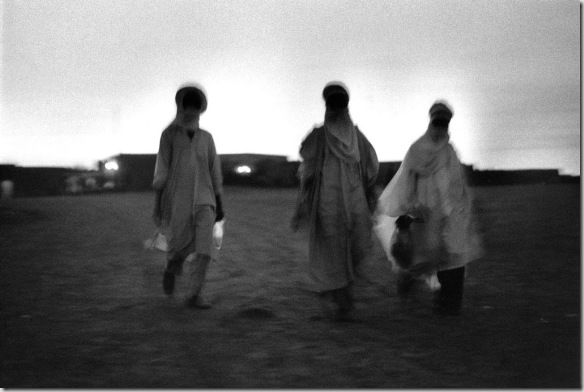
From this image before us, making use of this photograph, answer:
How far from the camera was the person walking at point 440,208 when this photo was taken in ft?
25.3

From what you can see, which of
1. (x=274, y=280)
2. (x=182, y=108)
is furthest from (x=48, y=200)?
(x=182, y=108)

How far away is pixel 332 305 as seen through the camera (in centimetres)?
785

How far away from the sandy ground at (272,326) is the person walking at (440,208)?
351mm

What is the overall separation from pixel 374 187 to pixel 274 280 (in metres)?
2.61

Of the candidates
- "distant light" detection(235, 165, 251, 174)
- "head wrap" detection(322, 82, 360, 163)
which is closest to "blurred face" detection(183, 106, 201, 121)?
"head wrap" detection(322, 82, 360, 163)

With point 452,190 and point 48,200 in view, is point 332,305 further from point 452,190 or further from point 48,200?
point 48,200

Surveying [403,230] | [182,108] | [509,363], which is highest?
[182,108]

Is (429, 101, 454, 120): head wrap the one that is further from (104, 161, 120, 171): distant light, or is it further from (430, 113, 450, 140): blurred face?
(104, 161, 120, 171): distant light

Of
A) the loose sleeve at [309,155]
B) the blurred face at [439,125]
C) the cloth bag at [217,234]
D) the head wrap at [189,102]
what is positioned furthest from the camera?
the cloth bag at [217,234]

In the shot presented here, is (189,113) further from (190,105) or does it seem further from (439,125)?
(439,125)

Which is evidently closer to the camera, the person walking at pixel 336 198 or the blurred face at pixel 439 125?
the person walking at pixel 336 198

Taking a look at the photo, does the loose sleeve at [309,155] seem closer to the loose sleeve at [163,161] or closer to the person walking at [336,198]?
the person walking at [336,198]

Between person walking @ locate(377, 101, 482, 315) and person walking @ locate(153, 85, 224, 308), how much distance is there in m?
1.54

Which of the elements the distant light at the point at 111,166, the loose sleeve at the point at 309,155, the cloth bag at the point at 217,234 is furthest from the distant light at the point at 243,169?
the loose sleeve at the point at 309,155
